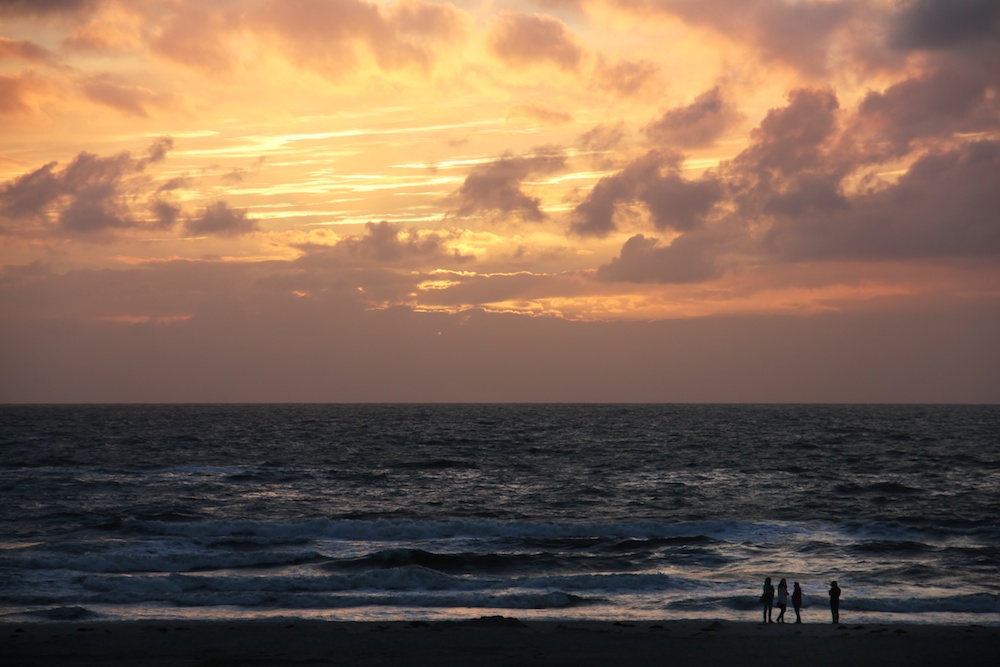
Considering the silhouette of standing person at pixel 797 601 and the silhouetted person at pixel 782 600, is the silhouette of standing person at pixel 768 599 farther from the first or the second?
the silhouette of standing person at pixel 797 601

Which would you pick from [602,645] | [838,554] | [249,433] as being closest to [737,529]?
[838,554]

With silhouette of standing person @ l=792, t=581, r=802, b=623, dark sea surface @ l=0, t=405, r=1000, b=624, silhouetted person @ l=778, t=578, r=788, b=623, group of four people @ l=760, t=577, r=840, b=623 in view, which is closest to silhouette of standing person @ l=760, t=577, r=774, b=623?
group of four people @ l=760, t=577, r=840, b=623

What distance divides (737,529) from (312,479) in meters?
30.5

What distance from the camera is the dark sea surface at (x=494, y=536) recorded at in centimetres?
2734

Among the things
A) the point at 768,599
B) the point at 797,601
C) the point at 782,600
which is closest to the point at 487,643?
the point at 768,599

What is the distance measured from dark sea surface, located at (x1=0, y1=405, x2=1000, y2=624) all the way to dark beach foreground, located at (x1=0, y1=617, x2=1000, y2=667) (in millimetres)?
2199

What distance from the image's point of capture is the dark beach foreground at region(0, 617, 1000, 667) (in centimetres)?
2033

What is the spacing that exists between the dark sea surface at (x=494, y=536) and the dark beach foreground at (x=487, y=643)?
2.20m

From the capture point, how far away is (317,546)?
36.5 meters

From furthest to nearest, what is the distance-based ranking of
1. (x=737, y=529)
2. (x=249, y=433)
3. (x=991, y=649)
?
(x=249, y=433)
(x=737, y=529)
(x=991, y=649)

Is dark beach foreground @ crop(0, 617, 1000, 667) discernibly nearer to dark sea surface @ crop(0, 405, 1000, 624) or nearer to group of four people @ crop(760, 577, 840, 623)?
group of four people @ crop(760, 577, 840, 623)

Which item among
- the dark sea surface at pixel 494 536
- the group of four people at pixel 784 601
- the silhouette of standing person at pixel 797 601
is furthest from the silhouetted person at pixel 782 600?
the dark sea surface at pixel 494 536

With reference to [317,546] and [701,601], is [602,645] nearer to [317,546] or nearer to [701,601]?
[701,601]

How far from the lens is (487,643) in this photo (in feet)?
71.2
